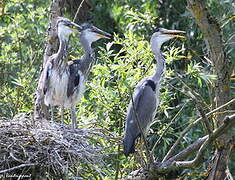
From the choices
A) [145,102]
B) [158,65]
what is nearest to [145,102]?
[145,102]

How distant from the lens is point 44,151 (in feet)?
14.5

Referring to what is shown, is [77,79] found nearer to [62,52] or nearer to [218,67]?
[62,52]

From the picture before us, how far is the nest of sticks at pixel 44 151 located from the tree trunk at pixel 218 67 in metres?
0.92

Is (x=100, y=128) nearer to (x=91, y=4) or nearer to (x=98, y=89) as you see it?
(x=98, y=89)

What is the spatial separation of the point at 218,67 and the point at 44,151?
146cm

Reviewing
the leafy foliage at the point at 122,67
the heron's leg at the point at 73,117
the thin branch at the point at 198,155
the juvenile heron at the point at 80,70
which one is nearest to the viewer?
the thin branch at the point at 198,155

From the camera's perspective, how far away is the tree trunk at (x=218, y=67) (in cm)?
440

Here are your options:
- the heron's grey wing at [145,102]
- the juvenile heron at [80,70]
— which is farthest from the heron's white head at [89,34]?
the heron's grey wing at [145,102]

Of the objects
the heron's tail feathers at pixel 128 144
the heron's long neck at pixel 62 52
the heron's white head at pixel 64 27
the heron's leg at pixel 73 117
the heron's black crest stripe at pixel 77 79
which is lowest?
the heron's leg at pixel 73 117

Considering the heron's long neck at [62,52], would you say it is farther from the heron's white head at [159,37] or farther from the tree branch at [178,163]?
the tree branch at [178,163]

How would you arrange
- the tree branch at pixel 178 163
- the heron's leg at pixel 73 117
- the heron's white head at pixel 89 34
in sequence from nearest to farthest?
the tree branch at pixel 178 163, the heron's leg at pixel 73 117, the heron's white head at pixel 89 34

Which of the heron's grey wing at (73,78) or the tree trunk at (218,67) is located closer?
the tree trunk at (218,67)

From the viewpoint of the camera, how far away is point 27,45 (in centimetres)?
777

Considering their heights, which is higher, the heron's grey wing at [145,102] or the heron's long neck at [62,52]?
the heron's long neck at [62,52]
